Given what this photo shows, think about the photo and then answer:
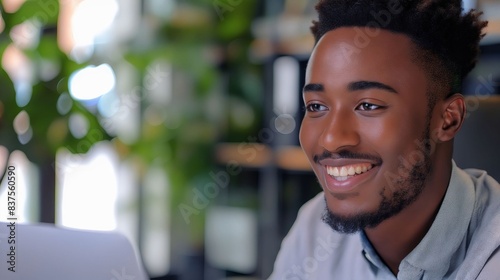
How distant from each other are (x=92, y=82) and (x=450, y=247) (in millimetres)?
1163

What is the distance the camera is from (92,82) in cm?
168

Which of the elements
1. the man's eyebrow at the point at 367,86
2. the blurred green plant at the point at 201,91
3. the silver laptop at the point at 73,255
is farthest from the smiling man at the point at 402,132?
the blurred green plant at the point at 201,91

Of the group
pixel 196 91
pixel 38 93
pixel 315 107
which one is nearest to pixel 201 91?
pixel 196 91

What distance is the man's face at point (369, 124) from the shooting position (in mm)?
755

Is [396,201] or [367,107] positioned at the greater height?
[367,107]

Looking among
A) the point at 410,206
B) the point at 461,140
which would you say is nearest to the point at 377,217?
the point at 410,206

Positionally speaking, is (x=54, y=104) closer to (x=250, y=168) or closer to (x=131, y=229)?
(x=250, y=168)

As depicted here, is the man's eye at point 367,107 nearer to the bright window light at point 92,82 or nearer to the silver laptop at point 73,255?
the silver laptop at point 73,255

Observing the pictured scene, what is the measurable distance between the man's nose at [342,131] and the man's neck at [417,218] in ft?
0.37

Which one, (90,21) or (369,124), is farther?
(90,21)

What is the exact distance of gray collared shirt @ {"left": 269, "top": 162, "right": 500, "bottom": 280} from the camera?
0.73 meters

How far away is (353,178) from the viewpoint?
780 mm

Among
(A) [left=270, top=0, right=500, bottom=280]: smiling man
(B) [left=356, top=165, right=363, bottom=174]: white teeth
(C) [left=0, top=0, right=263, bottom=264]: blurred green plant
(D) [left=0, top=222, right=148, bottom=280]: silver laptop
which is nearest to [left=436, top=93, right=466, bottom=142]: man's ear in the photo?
(A) [left=270, top=0, right=500, bottom=280]: smiling man

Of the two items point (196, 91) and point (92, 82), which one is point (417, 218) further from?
point (196, 91)
